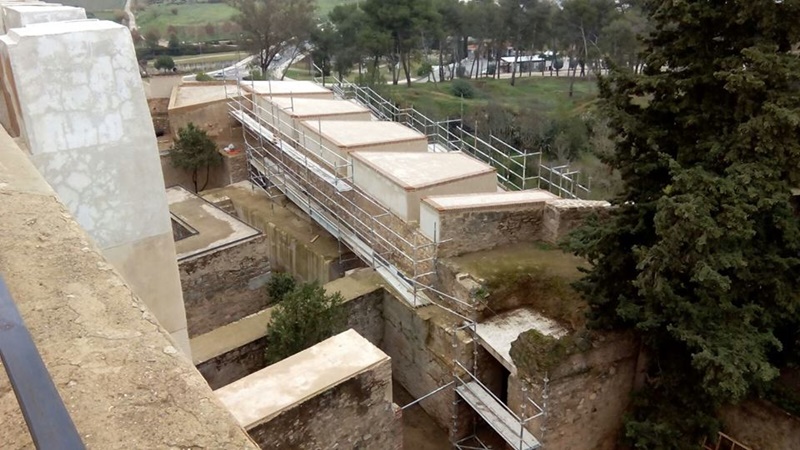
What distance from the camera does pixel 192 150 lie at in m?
14.8

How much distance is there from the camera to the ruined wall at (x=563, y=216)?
9320mm

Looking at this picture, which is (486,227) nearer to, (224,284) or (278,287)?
(278,287)

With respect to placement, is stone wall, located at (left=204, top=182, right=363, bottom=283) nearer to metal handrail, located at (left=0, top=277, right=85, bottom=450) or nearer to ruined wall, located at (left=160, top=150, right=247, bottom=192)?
ruined wall, located at (left=160, top=150, right=247, bottom=192)

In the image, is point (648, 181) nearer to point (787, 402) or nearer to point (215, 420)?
point (787, 402)

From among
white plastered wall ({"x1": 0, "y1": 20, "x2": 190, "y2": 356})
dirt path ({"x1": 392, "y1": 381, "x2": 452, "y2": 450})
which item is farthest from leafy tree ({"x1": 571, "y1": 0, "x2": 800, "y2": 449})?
white plastered wall ({"x1": 0, "y1": 20, "x2": 190, "y2": 356})

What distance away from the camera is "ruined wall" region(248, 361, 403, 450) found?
19.5ft

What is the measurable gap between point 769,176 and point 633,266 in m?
1.82

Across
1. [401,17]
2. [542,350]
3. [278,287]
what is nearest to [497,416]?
[542,350]

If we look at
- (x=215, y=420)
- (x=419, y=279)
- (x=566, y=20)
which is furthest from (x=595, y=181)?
(x=215, y=420)

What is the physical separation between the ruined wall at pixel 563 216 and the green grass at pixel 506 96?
51.0 feet

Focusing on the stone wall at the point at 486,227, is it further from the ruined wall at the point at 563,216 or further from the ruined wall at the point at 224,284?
the ruined wall at the point at 224,284

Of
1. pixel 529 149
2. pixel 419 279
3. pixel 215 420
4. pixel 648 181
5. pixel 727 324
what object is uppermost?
pixel 215 420

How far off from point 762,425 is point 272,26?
2562 centimetres

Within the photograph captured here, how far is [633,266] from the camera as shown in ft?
23.9
